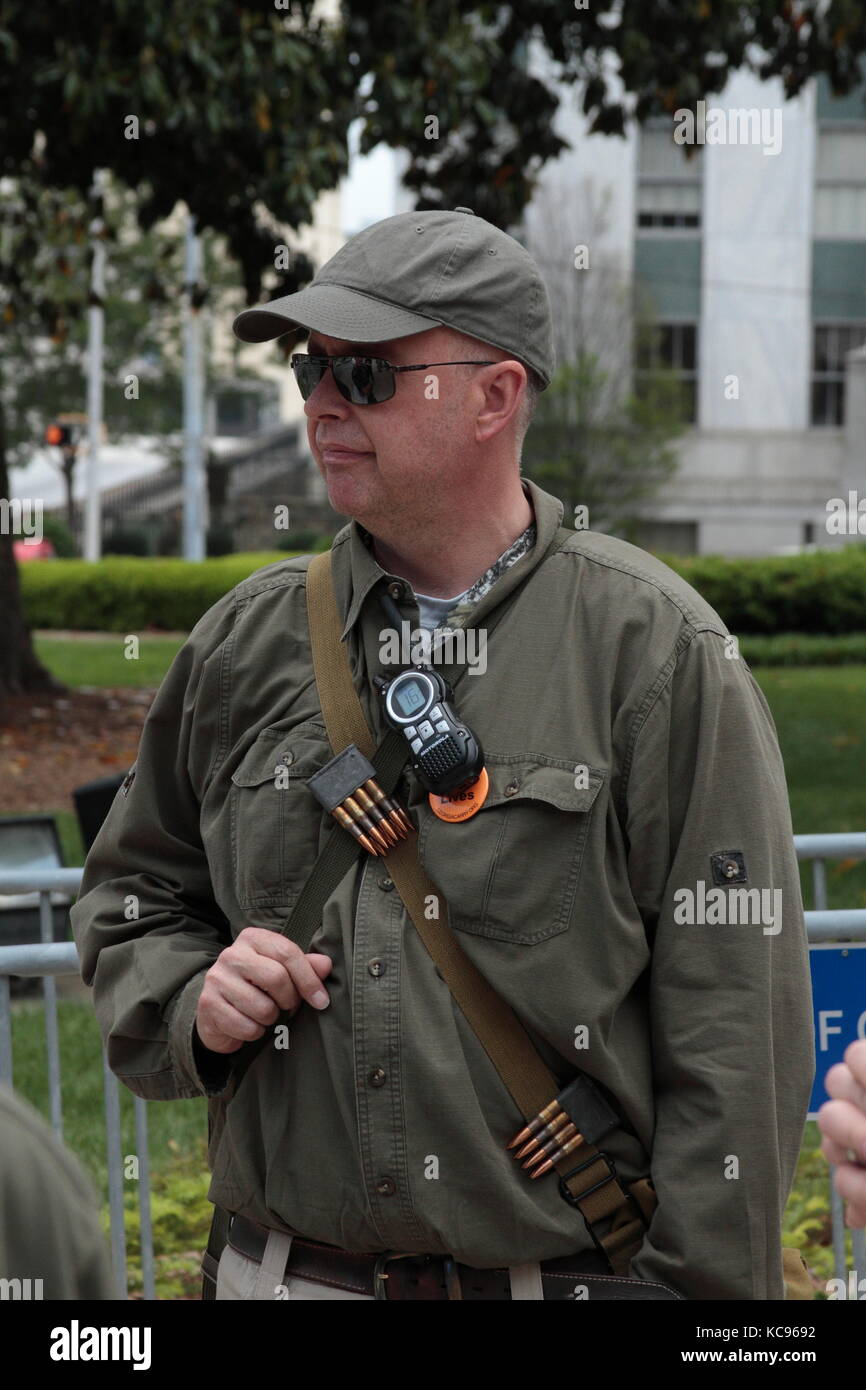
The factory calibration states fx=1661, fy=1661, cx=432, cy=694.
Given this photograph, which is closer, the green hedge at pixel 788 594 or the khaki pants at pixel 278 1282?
the khaki pants at pixel 278 1282

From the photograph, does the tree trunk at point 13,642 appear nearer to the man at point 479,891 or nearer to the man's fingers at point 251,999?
the man at point 479,891

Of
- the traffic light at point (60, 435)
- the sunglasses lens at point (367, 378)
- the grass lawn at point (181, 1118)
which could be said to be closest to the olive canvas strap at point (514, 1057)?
the sunglasses lens at point (367, 378)

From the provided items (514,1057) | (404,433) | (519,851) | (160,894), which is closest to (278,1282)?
(514,1057)

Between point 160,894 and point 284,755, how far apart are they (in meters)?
0.37

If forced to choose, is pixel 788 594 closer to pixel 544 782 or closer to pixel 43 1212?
pixel 544 782

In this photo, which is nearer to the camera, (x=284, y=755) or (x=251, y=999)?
Answer: (x=251, y=999)

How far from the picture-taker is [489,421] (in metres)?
2.53

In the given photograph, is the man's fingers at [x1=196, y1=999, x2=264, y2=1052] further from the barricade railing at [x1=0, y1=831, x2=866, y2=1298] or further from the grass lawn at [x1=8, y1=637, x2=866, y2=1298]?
the grass lawn at [x1=8, y1=637, x2=866, y2=1298]

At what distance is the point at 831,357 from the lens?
39.4 m

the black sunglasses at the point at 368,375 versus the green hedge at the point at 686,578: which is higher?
the green hedge at the point at 686,578

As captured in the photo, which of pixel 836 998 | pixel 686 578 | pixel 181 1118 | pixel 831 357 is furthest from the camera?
pixel 831 357

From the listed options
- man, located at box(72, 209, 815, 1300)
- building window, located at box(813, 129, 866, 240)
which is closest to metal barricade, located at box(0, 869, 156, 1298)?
man, located at box(72, 209, 815, 1300)

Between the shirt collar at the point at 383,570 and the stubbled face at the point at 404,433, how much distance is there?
11 centimetres

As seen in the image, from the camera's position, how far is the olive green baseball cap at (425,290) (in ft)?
8.11
